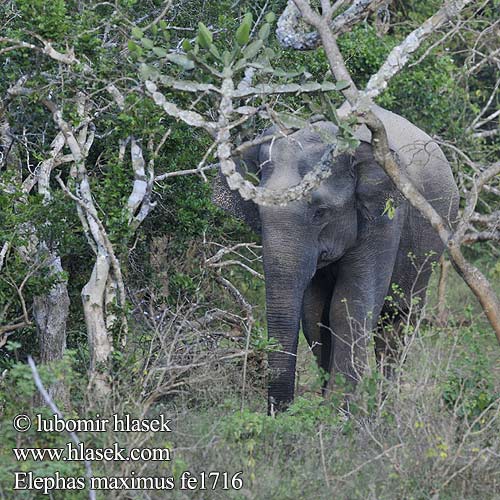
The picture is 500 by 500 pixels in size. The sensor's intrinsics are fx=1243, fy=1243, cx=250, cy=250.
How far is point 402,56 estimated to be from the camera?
266 inches

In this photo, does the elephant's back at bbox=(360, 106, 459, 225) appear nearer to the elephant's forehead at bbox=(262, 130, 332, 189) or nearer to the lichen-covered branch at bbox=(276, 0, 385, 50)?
the elephant's forehead at bbox=(262, 130, 332, 189)

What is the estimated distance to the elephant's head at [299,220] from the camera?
24.6ft

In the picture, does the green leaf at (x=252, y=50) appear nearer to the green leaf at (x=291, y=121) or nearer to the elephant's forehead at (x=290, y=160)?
the green leaf at (x=291, y=121)

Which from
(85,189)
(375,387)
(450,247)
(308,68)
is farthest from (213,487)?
(308,68)

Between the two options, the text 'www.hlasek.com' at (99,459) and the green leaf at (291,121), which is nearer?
the text 'www.hlasek.com' at (99,459)

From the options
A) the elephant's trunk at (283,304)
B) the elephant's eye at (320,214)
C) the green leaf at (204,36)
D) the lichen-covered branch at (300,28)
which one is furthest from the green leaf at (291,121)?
A: the elephant's eye at (320,214)

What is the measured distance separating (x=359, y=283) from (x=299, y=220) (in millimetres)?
880

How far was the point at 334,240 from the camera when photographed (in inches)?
311

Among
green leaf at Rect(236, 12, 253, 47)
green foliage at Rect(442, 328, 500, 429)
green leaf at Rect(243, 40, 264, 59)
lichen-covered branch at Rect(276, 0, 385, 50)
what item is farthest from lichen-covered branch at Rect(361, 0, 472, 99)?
green foliage at Rect(442, 328, 500, 429)

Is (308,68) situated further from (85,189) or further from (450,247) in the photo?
(450,247)

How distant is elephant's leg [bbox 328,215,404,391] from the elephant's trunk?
63 cm

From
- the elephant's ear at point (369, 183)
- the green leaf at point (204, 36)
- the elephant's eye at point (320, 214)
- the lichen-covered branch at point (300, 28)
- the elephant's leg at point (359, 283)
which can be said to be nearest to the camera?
the green leaf at point (204, 36)

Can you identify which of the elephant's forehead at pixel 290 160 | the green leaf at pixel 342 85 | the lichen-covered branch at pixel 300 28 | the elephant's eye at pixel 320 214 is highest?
the lichen-covered branch at pixel 300 28

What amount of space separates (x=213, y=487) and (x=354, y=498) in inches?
26.0
